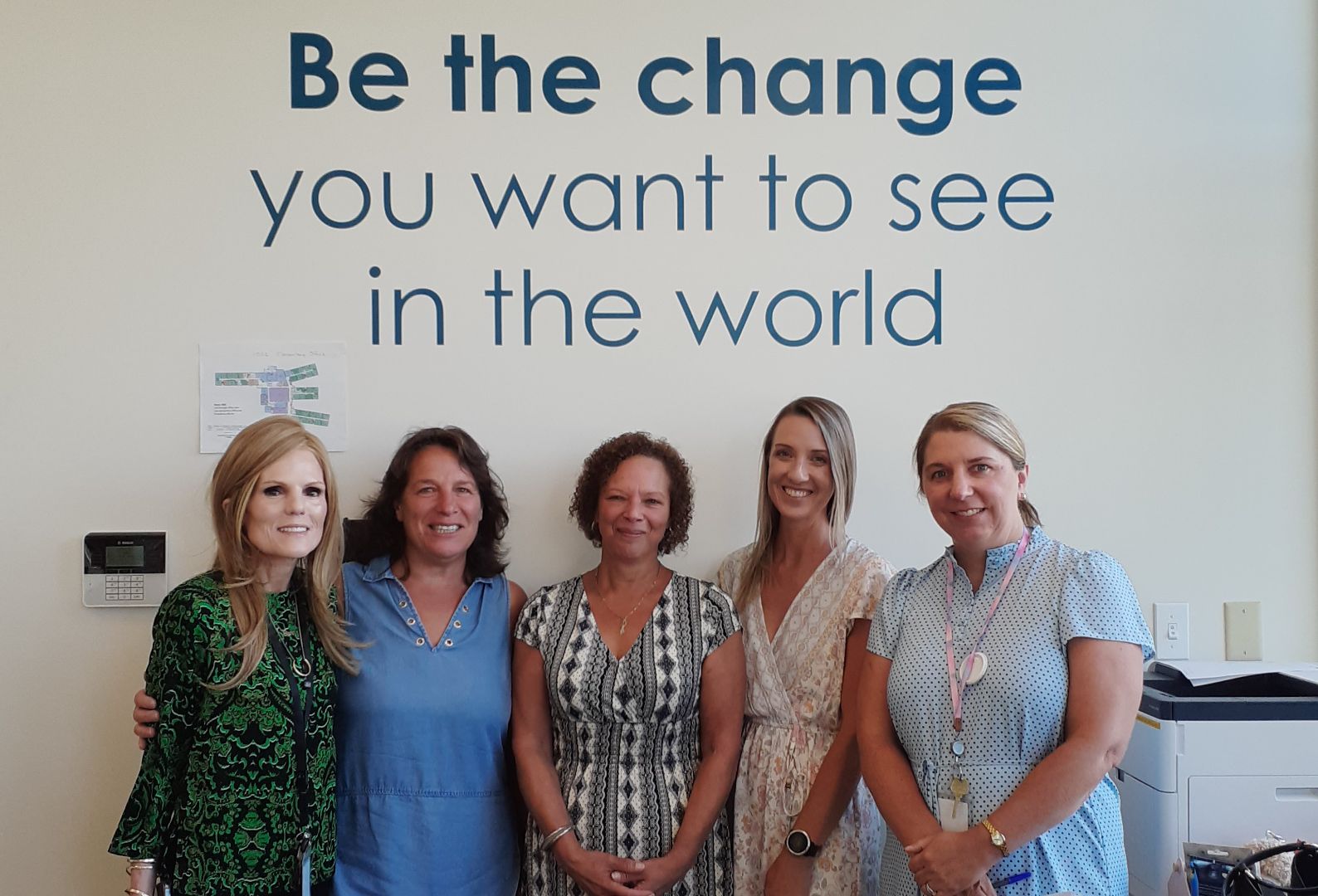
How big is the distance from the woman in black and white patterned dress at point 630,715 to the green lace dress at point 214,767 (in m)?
0.54

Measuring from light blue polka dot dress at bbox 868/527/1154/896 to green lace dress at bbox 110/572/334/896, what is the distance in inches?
47.9

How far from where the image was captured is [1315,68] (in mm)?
2875

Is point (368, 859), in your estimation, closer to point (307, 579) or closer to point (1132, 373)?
point (307, 579)

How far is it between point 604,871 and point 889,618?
81cm

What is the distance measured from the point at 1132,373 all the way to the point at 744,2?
57.2 inches

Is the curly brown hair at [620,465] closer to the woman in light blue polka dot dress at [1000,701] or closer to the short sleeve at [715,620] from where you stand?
the short sleeve at [715,620]

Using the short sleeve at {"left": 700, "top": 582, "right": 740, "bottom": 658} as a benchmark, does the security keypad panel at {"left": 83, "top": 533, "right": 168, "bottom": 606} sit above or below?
above

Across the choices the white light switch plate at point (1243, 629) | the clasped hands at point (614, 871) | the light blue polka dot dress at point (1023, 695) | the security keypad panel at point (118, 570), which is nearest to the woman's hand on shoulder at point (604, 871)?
→ the clasped hands at point (614, 871)

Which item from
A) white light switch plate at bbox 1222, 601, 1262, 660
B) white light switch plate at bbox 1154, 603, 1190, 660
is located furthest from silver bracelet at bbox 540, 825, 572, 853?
white light switch plate at bbox 1222, 601, 1262, 660

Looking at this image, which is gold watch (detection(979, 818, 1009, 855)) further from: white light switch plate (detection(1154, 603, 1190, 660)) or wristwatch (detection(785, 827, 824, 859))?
white light switch plate (detection(1154, 603, 1190, 660))

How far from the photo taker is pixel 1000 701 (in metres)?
1.95

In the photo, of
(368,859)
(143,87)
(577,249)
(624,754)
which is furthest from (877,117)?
(368,859)

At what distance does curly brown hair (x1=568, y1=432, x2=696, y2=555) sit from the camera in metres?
2.49

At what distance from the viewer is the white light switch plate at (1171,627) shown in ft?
9.30
